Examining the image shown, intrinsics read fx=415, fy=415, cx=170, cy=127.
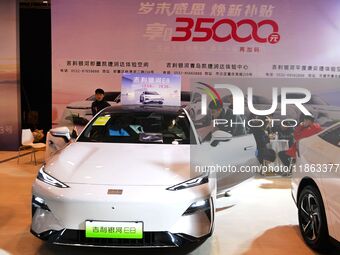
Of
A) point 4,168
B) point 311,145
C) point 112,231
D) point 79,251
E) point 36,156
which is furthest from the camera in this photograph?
point 36,156

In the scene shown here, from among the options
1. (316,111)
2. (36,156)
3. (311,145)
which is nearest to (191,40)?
(316,111)

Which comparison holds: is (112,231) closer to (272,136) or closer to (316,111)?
(272,136)

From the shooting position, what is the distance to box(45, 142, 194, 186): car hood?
115 inches

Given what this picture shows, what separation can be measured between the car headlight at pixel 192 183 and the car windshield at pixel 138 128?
0.76 m

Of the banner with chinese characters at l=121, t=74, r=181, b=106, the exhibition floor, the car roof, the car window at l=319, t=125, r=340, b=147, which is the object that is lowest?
the exhibition floor

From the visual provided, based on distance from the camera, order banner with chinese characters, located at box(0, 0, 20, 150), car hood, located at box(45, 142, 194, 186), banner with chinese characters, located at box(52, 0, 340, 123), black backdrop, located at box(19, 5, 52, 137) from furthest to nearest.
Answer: black backdrop, located at box(19, 5, 52, 137)
banner with chinese characters, located at box(0, 0, 20, 150)
banner with chinese characters, located at box(52, 0, 340, 123)
car hood, located at box(45, 142, 194, 186)

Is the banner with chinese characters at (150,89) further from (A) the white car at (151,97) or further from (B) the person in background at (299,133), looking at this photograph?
(B) the person in background at (299,133)

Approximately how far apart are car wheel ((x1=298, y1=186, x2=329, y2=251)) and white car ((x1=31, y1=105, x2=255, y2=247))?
780 mm

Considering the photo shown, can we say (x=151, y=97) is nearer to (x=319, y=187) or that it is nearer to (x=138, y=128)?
(x=138, y=128)

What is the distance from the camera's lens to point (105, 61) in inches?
289

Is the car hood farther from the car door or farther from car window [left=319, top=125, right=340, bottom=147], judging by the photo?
car window [left=319, top=125, right=340, bottom=147]

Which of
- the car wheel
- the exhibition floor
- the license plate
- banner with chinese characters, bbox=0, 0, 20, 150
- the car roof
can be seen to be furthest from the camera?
banner with chinese characters, bbox=0, 0, 20, 150

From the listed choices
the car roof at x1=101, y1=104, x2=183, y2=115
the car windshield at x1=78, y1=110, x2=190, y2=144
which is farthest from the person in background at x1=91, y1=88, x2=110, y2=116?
the car windshield at x1=78, y1=110, x2=190, y2=144

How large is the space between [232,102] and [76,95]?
2767 mm
